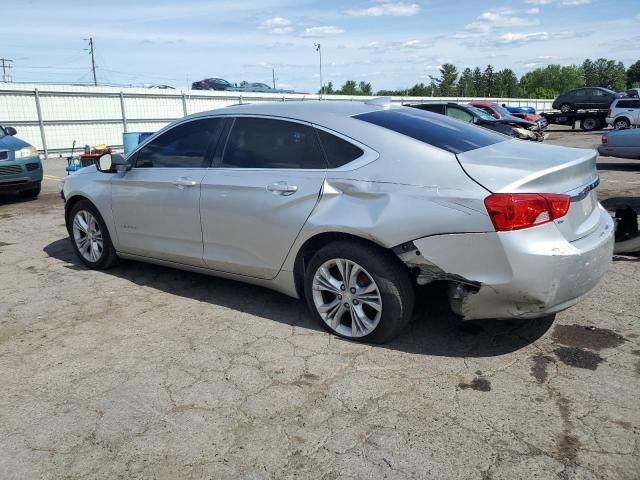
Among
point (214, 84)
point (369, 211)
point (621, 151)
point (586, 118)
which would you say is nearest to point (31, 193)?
point (369, 211)

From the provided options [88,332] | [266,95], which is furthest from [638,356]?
[266,95]

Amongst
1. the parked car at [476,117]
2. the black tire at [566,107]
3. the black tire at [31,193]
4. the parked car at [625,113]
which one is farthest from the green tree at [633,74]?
the black tire at [31,193]

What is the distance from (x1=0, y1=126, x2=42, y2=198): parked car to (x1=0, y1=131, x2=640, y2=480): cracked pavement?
5499mm

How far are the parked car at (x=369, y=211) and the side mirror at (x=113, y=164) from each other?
0.38 ft

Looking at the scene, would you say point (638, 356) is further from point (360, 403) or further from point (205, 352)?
point (205, 352)

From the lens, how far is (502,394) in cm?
301

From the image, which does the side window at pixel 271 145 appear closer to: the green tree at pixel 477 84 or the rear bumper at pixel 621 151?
the rear bumper at pixel 621 151

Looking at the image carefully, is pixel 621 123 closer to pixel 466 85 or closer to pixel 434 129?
pixel 434 129

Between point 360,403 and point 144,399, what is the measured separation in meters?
1.23

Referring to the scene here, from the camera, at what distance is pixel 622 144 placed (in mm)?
11367

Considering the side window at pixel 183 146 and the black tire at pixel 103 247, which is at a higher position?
the side window at pixel 183 146

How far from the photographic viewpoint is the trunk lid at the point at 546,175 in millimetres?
3086

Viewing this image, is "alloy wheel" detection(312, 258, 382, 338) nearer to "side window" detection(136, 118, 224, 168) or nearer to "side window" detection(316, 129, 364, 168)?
"side window" detection(316, 129, 364, 168)

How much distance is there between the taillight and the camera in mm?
3010
